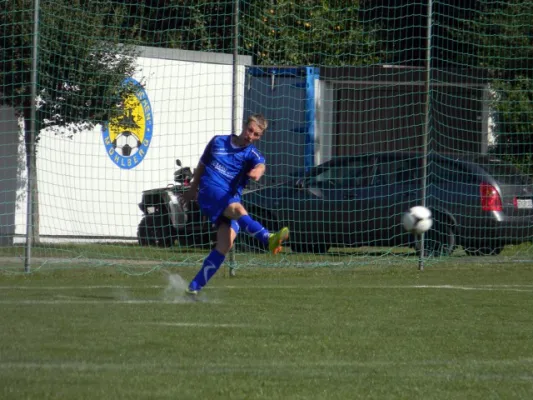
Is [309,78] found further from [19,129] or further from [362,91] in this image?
[19,129]

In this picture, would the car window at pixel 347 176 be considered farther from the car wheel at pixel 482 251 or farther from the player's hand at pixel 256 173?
the player's hand at pixel 256 173

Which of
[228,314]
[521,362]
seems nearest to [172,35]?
[228,314]

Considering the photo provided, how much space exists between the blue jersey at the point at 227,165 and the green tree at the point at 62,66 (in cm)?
355

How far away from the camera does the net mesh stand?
14.0 meters

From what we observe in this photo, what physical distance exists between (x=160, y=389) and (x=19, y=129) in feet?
34.6

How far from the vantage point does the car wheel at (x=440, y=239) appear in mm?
15062

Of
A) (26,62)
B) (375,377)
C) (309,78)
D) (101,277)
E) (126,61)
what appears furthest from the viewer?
(309,78)

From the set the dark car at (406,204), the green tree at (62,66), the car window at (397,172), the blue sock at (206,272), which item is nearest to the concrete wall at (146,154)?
the green tree at (62,66)

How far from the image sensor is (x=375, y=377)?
5.68 m

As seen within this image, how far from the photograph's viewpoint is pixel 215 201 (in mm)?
10031

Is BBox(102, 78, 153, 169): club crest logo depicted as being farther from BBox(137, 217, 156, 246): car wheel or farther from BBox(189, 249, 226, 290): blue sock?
BBox(189, 249, 226, 290): blue sock

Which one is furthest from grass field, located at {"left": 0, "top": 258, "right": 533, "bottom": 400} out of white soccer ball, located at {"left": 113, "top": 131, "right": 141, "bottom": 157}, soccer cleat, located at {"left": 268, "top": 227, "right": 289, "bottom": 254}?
white soccer ball, located at {"left": 113, "top": 131, "right": 141, "bottom": 157}

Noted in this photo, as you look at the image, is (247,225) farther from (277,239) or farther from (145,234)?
(145,234)

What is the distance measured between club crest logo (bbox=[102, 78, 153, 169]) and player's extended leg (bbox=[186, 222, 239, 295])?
538 centimetres
